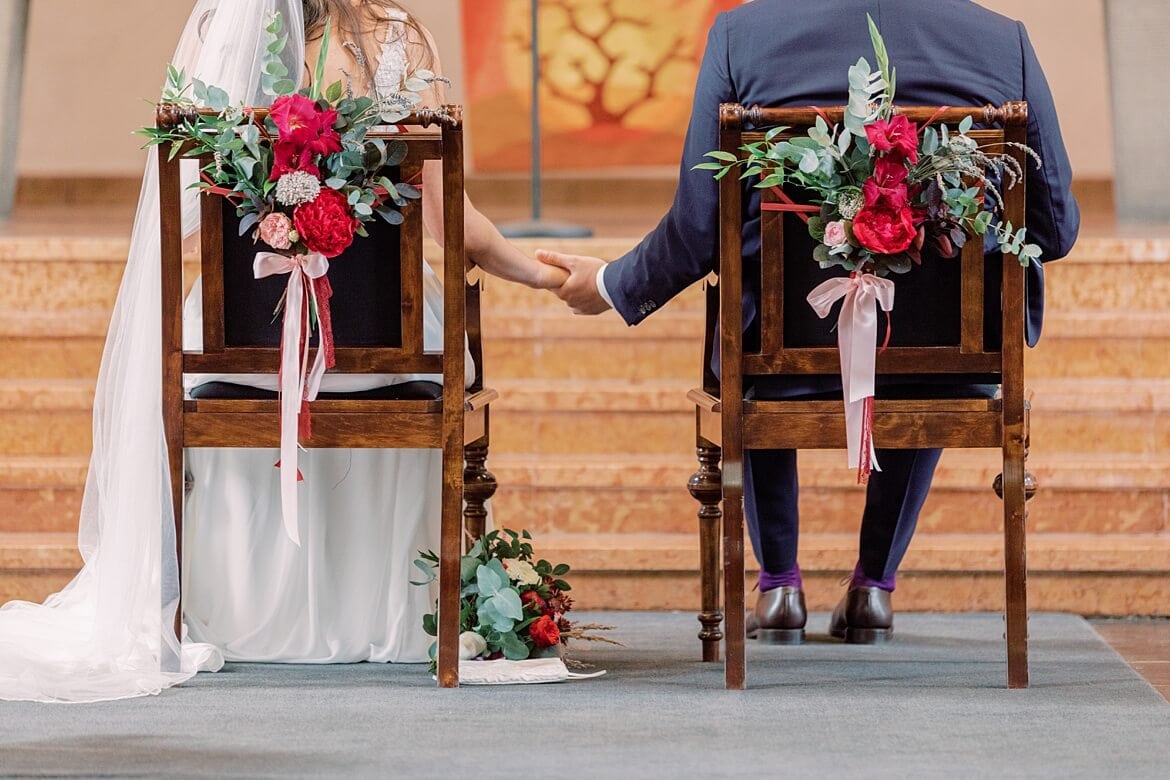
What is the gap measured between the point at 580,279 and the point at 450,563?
33.1 inches

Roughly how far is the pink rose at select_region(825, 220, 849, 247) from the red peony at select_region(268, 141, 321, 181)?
3.14ft

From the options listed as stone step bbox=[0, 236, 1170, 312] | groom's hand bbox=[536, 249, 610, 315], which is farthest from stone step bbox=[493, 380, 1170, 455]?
groom's hand bbox=[536, 249, 610, 315]

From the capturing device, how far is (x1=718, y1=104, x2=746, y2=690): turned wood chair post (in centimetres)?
297

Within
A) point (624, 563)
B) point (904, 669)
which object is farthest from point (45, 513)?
point (904, 669)

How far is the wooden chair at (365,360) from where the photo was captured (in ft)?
9.90

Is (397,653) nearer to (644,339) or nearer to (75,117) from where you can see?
(644,339)

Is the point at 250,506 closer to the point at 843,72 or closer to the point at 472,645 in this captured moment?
the point at 472,645

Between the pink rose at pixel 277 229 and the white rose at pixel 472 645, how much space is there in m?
0.86

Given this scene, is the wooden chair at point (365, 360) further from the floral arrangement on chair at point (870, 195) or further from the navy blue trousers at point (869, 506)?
the navy blue trousers at point (869, 506)

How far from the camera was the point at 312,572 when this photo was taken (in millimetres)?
3377

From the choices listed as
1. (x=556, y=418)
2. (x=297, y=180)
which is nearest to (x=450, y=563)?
(x=297, y=180)

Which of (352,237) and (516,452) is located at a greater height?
(352,237)

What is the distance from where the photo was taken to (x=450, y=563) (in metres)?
3.02

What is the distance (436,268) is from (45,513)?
126 centimetres
